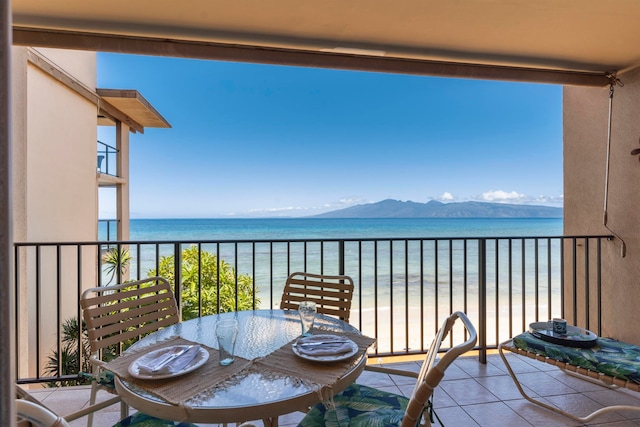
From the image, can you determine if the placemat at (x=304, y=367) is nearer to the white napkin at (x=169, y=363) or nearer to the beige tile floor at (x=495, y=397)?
the white napkin at (x=169, y=363)

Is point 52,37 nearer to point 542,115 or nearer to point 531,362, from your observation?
point 531,362

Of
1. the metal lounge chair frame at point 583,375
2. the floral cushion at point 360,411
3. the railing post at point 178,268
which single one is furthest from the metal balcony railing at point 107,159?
the metal lounge chair frame at point 583,375

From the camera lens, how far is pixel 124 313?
6.08ft

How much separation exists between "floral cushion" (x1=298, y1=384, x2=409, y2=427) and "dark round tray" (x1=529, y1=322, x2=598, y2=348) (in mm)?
1251

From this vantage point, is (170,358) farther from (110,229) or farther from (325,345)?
(110,229)

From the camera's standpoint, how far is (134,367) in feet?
3.89

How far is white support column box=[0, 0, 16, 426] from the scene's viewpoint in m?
0.32

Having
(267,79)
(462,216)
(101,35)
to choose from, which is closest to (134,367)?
(101,35)

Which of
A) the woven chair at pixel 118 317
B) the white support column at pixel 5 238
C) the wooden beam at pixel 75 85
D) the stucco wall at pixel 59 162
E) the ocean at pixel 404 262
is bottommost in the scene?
the ocean at pixel 404 262

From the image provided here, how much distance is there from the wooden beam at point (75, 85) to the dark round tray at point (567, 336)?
684 centimetres

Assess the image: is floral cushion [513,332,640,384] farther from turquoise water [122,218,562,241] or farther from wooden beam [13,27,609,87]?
turquoise water [122,218,562,241]

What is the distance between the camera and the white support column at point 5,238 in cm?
32

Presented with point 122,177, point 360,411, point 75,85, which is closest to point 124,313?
point 360,411

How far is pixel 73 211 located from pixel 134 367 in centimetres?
671
